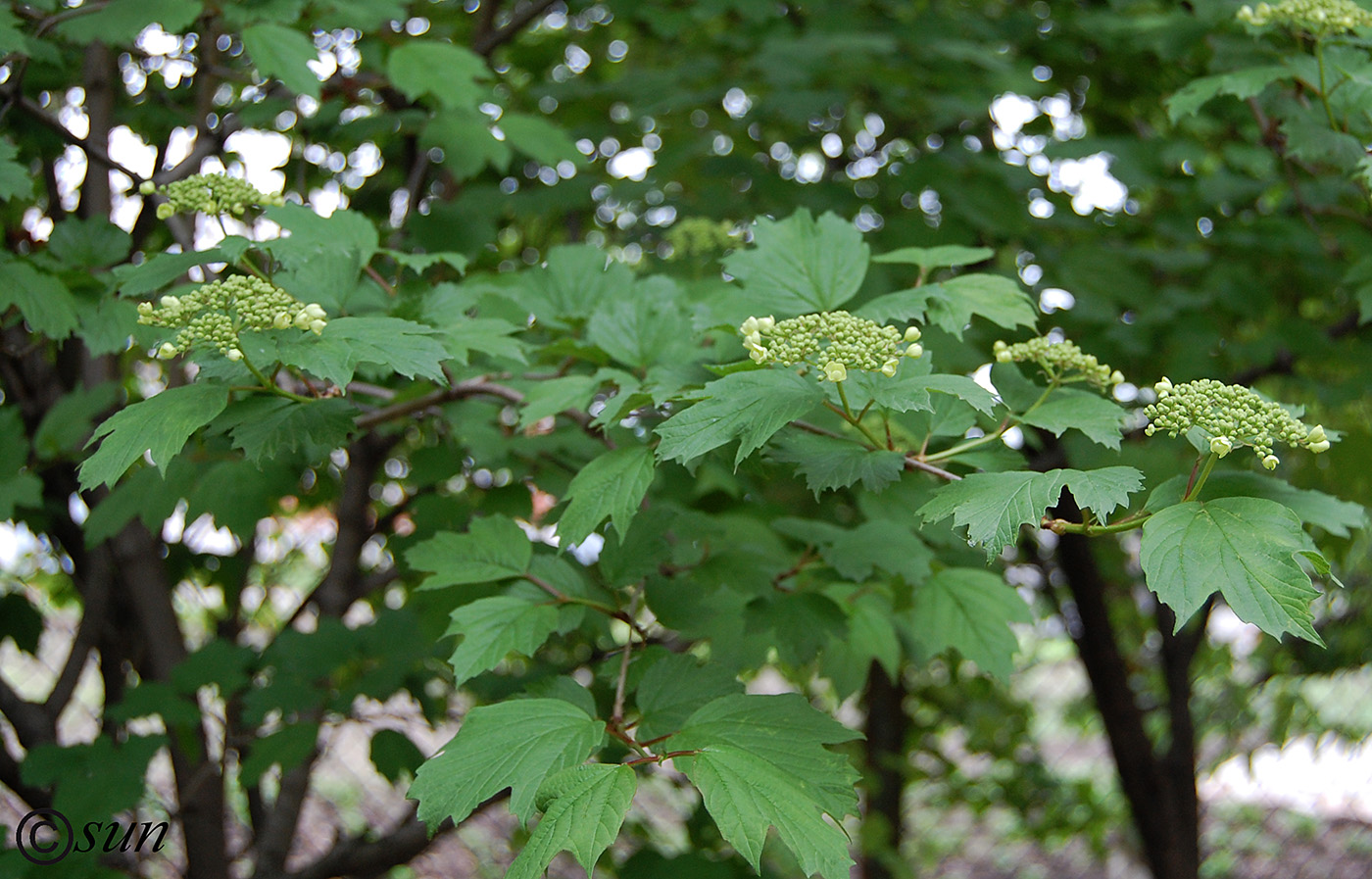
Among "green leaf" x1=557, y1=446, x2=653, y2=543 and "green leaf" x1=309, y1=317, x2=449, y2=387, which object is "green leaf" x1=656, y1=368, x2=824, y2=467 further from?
"green leaf" x1=309, y1=317, x2=449, y2=387

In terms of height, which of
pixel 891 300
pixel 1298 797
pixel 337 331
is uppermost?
pixel 337 331

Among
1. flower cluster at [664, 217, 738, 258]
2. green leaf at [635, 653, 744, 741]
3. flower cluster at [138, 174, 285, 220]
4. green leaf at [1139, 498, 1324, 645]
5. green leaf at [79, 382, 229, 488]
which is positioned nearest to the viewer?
green leaf at [1139, 498, 1324, 645]

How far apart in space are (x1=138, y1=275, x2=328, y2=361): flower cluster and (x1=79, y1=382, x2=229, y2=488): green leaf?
6 centimetres

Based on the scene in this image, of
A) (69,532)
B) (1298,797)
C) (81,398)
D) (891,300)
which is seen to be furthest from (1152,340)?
(1298,797)

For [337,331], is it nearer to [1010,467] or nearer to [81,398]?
[1010,467]

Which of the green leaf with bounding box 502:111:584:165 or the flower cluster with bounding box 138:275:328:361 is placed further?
the green leaf with bounding box 502:111:584:165

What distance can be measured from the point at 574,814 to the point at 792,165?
2.74m

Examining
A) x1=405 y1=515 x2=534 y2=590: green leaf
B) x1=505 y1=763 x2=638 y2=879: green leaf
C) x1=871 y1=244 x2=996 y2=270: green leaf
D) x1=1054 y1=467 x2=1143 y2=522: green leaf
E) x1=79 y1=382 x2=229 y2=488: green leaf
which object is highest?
x1=79 y1=382 x2=229 y2=488: green leaf

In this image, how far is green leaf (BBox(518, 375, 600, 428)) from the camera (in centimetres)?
141

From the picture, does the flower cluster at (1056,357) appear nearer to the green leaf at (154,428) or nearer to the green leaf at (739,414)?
the green leaf at (739,414)

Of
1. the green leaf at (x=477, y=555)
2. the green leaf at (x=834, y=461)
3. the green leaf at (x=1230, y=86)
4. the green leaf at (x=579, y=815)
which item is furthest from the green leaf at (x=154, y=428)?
the green leaf at (x=1230, y=86)

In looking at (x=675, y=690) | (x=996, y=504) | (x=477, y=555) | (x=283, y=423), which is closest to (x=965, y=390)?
(x=996, y=504)

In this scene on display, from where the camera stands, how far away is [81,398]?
2094 millimetres

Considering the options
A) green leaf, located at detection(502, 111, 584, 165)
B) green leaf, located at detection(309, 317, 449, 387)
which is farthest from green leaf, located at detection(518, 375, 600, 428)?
green leaf, located at detection(502, 111, 584, 165)
